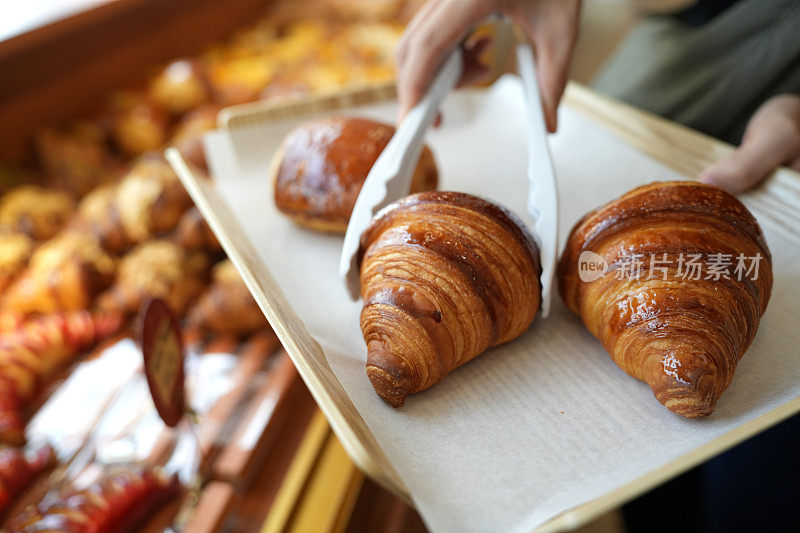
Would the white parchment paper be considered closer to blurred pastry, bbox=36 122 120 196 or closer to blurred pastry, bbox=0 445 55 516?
blurred pastry, bbox=0 445 55 516

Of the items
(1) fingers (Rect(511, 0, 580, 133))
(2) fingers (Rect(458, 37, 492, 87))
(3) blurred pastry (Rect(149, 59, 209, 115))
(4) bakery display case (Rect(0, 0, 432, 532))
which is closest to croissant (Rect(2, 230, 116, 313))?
(4) bakery display case (Rect(0, 0, 432, 532))

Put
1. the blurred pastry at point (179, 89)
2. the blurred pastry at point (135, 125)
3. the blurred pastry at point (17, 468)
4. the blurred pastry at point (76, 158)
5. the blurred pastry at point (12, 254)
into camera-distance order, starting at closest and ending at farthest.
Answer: the blurred pastry at point (17, 468) → the blurred pastry at point (12, 254) → the blurred pastry at point (76, 158) → the blurred pastry at point (135, 125) → the blurred pastry at point (179, 89)

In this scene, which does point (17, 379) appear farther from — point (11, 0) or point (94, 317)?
point (11, 0)

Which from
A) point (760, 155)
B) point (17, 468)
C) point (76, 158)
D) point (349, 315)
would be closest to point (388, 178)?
point (349, 315)

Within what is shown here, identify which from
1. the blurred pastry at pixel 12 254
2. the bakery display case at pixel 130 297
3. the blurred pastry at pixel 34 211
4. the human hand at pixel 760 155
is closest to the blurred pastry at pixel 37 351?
the bakery display case at pixel 130 297

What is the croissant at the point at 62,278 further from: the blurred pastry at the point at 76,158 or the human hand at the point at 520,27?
the human hand at the point at 520,27

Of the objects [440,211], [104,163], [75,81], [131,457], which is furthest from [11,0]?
[440,211]
